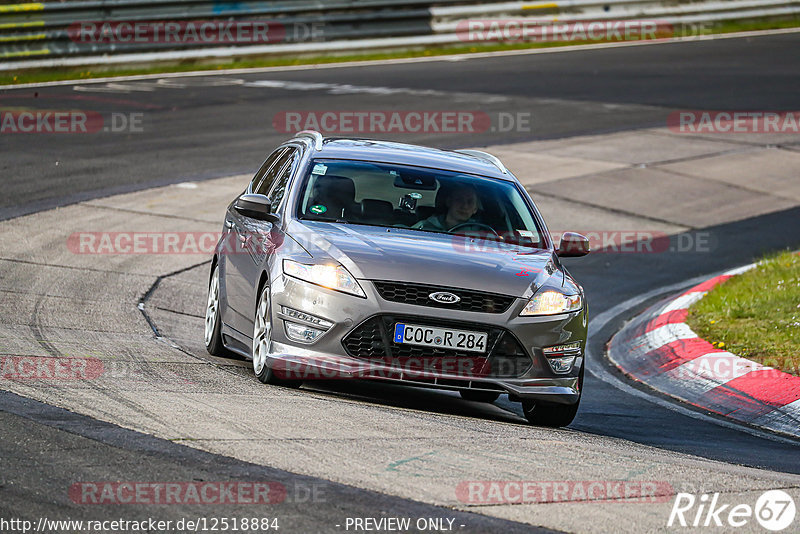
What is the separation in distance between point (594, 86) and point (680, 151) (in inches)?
241

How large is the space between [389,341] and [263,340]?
3.11ft

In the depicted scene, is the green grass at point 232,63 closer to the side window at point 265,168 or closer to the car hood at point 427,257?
the side window at point 265,168

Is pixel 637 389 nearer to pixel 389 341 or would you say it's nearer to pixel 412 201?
pixel 412 201

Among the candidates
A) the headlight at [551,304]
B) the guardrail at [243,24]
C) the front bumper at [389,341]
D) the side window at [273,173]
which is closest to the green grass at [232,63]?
the guardrail at [243,24]

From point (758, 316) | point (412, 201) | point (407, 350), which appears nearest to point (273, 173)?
point (412, 201)

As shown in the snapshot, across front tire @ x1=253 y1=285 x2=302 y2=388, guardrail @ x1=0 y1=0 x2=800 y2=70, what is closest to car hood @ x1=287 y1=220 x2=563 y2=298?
front tire @ x1=253 y1=285 x2=302 y2=388

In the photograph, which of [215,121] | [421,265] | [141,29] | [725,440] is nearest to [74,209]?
[215,121]

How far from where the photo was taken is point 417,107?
22.0 meters

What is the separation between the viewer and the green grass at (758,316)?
9.95m

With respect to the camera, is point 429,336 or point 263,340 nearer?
point 429,336

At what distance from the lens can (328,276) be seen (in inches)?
298

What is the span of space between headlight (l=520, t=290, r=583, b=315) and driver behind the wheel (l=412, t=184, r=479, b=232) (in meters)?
1.01

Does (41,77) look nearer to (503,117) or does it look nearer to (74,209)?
(503,117)

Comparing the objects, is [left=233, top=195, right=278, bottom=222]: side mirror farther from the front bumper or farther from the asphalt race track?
the asphalt race track
